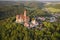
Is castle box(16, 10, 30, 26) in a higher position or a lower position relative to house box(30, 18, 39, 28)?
higher

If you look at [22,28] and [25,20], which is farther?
[25,20]

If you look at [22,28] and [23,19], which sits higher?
[23,19]

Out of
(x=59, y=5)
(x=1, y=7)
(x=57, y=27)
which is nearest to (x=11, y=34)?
(x=1, y=7)

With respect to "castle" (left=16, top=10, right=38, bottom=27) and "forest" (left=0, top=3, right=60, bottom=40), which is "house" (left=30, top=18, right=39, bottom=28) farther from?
"forest" (left=0, top=3, right=60, bottom=40)

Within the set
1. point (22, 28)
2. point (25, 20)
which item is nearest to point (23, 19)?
point (25, 20)

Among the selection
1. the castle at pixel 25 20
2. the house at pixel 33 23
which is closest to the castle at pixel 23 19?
the castle at pixel 25 20

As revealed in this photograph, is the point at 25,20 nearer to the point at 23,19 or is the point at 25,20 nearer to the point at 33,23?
the point at 23,19

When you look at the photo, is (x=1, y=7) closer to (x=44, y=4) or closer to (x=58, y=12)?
(x=44, y=4)

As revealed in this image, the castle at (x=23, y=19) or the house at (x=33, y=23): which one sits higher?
the castle at (x=23, y=19)

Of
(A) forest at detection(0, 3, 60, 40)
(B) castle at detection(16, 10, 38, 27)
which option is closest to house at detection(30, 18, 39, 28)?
(B) castle at detection(16, 10, 38, 27)

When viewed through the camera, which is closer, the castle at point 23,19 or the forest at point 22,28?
the forest at point 22,28

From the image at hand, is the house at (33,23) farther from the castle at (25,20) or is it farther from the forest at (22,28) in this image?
the forest at (22,28)
